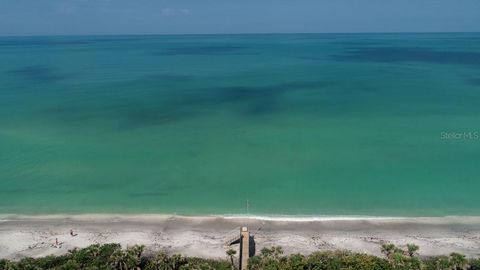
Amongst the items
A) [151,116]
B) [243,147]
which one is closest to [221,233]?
[243,147]

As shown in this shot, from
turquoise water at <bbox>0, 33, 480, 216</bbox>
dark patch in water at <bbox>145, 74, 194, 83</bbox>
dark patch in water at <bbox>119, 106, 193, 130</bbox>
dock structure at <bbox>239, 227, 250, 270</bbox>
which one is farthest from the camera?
dark patch in water at <bbox>145, 74, 194, 83</bbox>

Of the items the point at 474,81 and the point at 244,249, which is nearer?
the point at 244,249

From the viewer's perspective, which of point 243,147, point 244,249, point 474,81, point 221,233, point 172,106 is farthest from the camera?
point 474,81

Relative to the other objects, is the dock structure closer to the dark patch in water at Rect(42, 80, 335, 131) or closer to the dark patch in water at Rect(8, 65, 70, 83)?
the dark patch in water at Rect(42, 80, 335, 131)

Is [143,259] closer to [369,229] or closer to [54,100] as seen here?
[369,229]

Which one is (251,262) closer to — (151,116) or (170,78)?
(151,116)

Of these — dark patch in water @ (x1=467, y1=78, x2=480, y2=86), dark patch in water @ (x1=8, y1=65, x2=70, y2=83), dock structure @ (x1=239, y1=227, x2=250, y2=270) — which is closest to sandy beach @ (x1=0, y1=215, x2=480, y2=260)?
dock structure @ (x1=239, y1=227, x2=250, y2=270)

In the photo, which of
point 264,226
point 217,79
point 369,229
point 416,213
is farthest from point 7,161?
point 217,79
